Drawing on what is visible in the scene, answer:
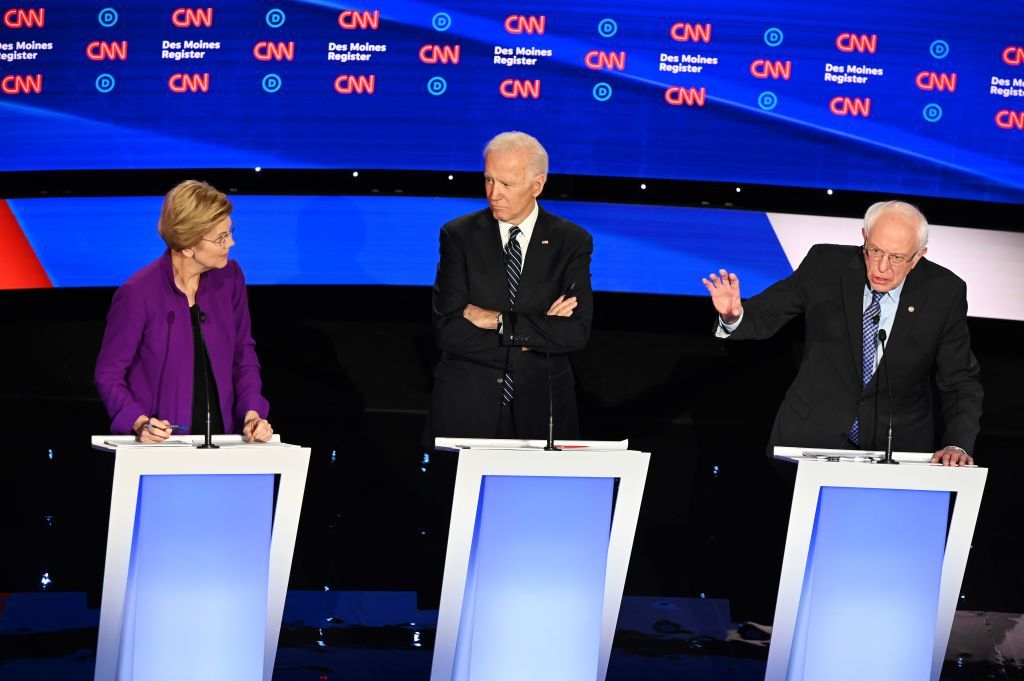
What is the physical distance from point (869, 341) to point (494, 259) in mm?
1097

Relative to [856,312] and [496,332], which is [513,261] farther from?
[856,312]

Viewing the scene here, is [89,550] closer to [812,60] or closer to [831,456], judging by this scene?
[831,456]

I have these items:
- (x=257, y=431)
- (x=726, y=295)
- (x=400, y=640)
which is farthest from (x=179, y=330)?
(x=726, y=295)

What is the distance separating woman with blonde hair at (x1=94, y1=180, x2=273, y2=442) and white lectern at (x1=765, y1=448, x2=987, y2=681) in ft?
4.36

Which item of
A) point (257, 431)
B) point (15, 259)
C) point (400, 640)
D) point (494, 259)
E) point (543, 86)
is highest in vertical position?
point (543, 86)

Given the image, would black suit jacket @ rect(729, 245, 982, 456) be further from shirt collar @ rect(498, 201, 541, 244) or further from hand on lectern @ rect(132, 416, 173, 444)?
hand on lectern @ rect(132, 416, 173, 444)

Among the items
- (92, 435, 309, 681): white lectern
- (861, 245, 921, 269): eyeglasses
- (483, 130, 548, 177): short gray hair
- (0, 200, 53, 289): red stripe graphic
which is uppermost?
(483, 130, 548, 177): short gray hair

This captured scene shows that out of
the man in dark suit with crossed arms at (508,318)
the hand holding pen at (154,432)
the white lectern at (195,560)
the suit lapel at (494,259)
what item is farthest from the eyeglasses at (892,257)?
the hand holding pen at (154,432)

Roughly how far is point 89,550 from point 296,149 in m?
2.28

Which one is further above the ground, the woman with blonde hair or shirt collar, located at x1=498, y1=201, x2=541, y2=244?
shirt collar, located at x1=498, y1=201, x2=541, y2=244

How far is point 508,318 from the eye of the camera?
378cm

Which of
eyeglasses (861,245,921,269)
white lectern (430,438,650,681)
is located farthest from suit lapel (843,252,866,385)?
white lectern (430,438,650,681)

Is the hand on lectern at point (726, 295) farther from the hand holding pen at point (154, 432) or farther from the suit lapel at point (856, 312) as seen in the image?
the hand holding pen at point (154, 432)

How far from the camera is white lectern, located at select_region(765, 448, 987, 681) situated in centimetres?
288
